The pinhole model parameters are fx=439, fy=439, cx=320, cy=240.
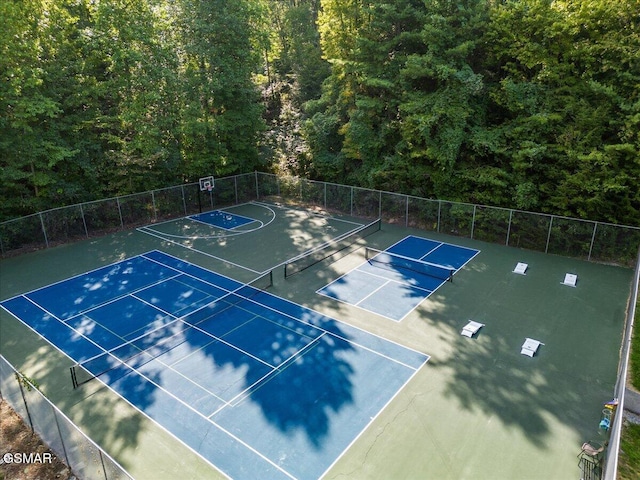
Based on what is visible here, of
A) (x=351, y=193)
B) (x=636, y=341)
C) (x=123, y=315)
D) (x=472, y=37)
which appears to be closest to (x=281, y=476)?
(x=123, y=315)

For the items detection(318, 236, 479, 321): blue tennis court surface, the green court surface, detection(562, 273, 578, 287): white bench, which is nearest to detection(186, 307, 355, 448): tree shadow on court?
the green court surface

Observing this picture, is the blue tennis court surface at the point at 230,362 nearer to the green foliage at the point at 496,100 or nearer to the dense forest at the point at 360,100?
the dense forest at the point at 360,100

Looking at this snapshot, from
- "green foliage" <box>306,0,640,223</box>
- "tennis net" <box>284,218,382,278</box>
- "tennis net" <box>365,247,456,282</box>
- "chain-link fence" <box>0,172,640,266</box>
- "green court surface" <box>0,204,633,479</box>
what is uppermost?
"green foliage" <box>306,0,640,223</box>

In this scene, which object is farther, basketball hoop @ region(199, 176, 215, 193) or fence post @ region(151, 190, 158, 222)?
basketball hoop @ region(199, 176, 215, 193)

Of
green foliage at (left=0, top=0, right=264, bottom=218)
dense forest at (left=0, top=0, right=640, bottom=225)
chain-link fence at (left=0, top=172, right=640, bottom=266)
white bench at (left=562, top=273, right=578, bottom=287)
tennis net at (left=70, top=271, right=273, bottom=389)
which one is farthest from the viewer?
green foliage at (left=0, top=0, right=264, bottom=218)

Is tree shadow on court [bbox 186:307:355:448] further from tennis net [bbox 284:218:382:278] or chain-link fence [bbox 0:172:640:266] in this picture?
chain-link fence [bbox 0:172:640:266]

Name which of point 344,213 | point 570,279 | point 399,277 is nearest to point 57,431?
point 399,277

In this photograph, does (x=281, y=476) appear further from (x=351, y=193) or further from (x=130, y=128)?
(x=130, y=128)
